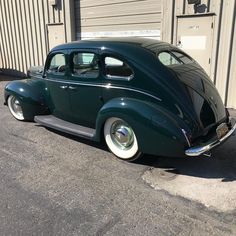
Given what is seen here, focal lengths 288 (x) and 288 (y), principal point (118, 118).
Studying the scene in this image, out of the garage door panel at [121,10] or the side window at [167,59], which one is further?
the garage door panel at [121,10]

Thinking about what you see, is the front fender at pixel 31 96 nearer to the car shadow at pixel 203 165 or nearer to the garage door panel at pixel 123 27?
the car shadow at pixel 203 165

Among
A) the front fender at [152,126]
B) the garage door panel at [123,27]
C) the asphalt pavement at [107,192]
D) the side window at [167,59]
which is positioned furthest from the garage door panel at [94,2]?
the front fender at [152,126]

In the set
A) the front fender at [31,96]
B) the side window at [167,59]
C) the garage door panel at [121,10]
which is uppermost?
the garage door panel at [121,10]

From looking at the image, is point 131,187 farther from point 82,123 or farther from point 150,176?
point 82,123

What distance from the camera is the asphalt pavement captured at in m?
2.95

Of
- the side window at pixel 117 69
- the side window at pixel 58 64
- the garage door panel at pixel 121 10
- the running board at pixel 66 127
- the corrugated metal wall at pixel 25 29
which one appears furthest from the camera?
the corrugated metal wall at pixel 25 29

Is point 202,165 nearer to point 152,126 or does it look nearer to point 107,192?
point 152,126

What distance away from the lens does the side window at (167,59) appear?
4250 millimetres

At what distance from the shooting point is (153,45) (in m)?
4.46

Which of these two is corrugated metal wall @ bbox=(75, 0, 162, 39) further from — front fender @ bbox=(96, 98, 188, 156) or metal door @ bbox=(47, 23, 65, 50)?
front fender @ bbox=(96, 98, 188, 156)

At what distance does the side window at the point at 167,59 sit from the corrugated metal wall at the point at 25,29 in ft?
22.0

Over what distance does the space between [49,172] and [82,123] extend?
A: 1140mm

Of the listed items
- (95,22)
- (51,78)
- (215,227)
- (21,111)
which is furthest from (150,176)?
(95,22)

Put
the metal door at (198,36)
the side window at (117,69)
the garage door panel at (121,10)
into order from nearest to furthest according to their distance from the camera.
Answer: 1. the side window at (117,69)
2. the metal door at (198,36)
3. the garage door panel at (121,10)
